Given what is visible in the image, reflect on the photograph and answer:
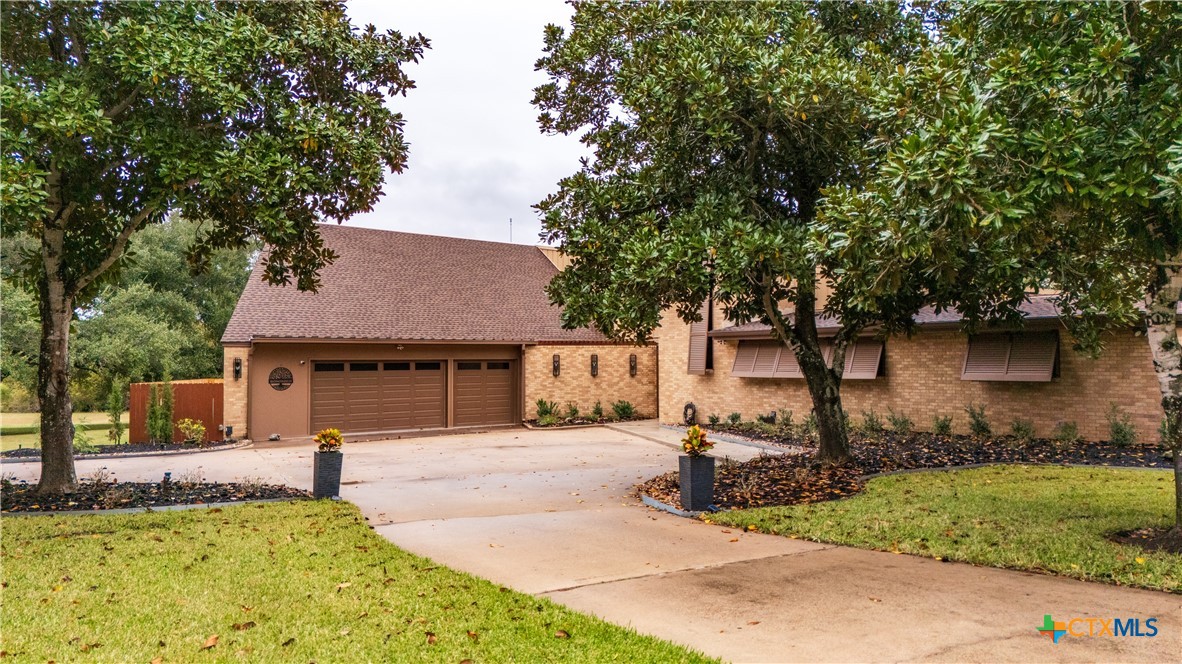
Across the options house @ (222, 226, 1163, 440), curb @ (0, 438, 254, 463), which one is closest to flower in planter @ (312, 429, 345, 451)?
house @ (222, 226, 1163, 440)

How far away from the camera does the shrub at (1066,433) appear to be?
1300cm

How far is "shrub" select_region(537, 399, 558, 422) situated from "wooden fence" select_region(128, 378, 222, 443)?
8.77m

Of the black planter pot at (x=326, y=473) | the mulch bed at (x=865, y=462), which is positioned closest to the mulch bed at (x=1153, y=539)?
the mulch bed at (x=865, y=462)

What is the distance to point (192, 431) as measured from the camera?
17.0 metres

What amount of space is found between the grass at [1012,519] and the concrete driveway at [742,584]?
1.08ft

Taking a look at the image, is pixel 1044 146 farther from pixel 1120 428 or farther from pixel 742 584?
pixel 1120 428

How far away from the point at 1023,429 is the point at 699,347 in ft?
29.1

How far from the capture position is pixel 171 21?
806 centimetres

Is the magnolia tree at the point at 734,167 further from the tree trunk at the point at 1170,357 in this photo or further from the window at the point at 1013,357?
the window at the point at 1013,357

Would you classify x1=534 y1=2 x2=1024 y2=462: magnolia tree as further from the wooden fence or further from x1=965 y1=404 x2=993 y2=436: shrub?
the wooden fence

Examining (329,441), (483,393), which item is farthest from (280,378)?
(329,441)

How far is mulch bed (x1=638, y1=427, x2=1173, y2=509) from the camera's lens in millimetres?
9328

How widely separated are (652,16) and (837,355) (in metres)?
5.98

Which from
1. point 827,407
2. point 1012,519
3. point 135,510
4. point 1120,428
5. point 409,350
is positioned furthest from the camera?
point 409,350
